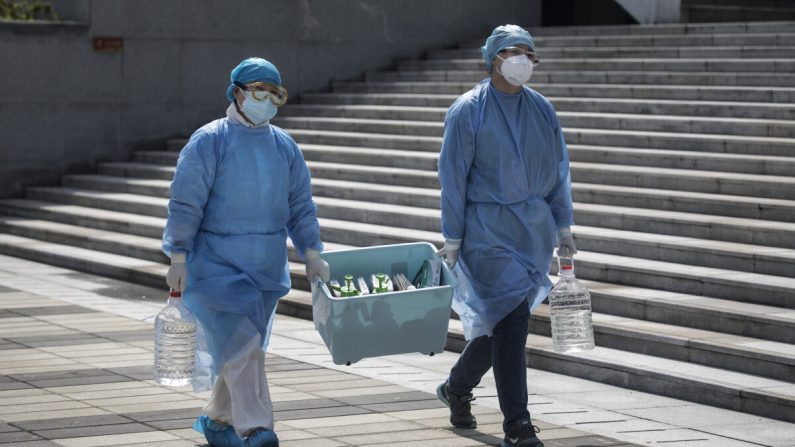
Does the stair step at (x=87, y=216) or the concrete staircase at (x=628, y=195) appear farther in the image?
the stair step at (x=87, y=216)

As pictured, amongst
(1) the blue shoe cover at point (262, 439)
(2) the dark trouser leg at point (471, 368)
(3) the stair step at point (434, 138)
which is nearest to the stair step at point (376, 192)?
(3) the stair step at point (434, 138)

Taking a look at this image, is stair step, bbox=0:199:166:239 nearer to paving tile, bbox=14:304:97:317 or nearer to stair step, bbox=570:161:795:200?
paving tile, bbox=14:304:97:317

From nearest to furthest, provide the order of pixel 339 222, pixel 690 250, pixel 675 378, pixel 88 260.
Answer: pixel 675 378, pixel 690 250, pixel 339 222, pixel 88 260

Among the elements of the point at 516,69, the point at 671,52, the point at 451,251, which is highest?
the point at 671,52

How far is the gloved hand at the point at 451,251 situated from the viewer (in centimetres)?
643

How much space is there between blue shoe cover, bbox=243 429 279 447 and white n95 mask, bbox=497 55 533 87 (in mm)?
1890

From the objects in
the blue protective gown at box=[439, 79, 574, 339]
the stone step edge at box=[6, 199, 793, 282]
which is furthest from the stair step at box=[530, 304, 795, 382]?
the blue protective gown at box=[439, 79, 574, 339]

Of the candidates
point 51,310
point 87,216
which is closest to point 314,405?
point 51,310

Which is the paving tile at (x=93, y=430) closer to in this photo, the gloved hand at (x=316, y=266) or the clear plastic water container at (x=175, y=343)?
the clear plastic water container at (x=175, y=343)

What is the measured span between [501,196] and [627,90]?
7790mm

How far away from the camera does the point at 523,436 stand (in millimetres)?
6113

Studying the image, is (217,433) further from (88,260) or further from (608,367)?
(88,260)

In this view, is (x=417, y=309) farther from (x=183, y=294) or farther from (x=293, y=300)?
(x=293, y=300)

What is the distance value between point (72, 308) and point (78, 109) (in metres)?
6.32
